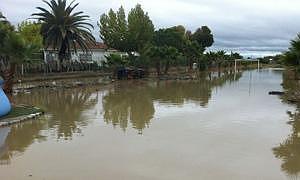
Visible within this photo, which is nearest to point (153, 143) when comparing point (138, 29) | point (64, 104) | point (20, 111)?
point (20, 111)

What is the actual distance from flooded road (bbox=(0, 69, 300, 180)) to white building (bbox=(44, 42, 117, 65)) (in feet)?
102

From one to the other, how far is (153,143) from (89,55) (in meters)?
50.2

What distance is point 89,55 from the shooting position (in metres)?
63.6

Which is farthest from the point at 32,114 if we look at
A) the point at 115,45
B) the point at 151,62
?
the point at 115,45

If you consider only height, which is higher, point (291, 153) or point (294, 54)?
point (294, 54)

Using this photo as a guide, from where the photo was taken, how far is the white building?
55.4 metres

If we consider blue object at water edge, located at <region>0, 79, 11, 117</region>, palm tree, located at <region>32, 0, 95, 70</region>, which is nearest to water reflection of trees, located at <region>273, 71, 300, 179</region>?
blue object at water edge, located at <region>0, 79, 11, 117</region>

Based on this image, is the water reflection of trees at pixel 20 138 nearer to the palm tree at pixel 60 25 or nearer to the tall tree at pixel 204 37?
the palm tree at pixel 60 25

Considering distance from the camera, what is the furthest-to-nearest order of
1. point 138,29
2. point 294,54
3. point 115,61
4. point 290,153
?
1. point 138,29
2. point 115,61
3. point 294,54
4. point 290,153

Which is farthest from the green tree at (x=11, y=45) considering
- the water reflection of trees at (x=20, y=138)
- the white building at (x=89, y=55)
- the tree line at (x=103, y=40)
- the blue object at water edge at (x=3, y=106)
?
the white building at (x=89, y=55)

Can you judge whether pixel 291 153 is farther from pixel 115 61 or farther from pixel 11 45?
pixel 115 61

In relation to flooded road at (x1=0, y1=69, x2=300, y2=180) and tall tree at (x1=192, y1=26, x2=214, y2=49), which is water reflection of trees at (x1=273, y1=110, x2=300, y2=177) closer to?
flooded road at (x1=0, y1=69, x2=300, y2=180)

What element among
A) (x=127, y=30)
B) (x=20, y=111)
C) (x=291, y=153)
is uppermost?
(x=127, y=30)

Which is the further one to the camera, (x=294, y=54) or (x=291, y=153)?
(x=294, y=54)
